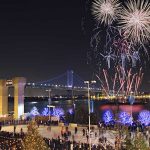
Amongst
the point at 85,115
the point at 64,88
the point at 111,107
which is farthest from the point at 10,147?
the point at 64,88

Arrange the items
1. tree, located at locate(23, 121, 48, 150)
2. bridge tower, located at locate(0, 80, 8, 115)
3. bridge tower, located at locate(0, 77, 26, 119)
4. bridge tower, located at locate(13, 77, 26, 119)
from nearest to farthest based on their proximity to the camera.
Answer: tree, located at locate(23, 121, 48, 150), bridge tower, located at locate(13, 77, 26, 119), bridge tower, located at locate(0, 77, 26, 119), bridge tower, located at locate(0, 80, 8, 115)

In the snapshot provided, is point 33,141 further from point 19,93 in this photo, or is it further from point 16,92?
point 16,92

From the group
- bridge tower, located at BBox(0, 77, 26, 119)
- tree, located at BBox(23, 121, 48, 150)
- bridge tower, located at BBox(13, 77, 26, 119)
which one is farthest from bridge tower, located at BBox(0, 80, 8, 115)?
tree, located at BBox(23, 121, 48, 150)

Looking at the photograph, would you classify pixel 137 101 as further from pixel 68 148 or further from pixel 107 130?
pixel 68 148

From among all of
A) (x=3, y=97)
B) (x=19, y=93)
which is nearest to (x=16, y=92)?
(x=19, y=93)

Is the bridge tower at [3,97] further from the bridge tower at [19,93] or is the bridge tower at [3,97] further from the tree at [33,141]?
the tree at [33,141]

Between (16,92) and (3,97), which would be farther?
(16,92)

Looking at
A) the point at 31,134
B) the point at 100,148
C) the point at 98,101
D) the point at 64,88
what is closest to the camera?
the point at 31,134

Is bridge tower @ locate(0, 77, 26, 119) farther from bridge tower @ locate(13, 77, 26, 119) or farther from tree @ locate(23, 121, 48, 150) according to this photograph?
tree @ locate(23, 121, 48, 150)

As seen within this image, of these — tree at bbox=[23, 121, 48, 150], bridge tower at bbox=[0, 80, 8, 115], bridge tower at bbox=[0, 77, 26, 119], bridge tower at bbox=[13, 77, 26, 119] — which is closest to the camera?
tree at bbox=[23, 121, 48, 150]

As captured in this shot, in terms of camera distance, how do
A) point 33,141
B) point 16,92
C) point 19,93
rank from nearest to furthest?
point 33,141 < point 19,93 < point 16,92

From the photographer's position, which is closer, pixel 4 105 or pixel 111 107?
pixel 4 105
